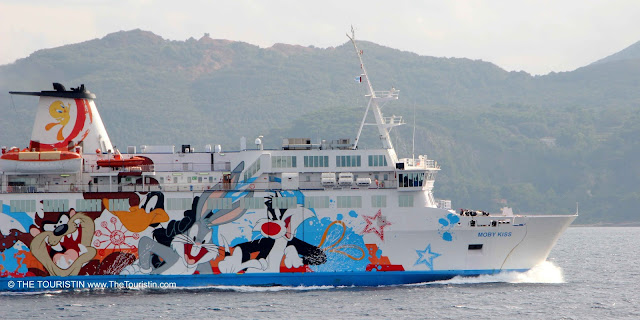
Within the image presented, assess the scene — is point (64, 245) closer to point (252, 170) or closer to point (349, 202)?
point (252, 170)

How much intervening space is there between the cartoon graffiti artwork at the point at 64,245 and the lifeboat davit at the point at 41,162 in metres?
2.58

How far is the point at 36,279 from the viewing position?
5153 cm

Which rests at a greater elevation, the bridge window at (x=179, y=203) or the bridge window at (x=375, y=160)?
the bridge window at (x=375, y=160)

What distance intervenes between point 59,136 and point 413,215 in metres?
19.0

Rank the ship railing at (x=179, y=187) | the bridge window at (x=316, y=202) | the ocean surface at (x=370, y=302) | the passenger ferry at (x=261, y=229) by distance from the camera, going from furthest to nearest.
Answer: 1. the ship railing at (x=179, y=187)
2. the bridge window at (x=316, y=202)
3. the passenger ferry at (x=261, y=229)
4. the ocean surface at (x=370, y=302)

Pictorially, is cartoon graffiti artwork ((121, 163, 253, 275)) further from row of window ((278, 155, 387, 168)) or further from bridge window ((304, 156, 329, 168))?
bridge window ((304, 156, 329, 168))

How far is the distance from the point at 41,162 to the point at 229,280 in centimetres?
1120

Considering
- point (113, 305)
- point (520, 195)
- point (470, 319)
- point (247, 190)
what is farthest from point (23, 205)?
point (520, 195)

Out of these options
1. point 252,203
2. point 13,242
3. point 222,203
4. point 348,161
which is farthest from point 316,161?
point 13,242

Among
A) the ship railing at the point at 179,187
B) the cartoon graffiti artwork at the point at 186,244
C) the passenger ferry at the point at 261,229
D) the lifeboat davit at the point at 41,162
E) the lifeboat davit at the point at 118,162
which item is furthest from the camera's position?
the lifeboat davit at the point at 118,162

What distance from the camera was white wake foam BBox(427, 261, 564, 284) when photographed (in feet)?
168

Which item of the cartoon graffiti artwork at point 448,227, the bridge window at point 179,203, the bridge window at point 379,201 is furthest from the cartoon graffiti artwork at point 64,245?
the cartoon graffiti artwork at point 448,227

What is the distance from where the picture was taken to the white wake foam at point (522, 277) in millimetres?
51312

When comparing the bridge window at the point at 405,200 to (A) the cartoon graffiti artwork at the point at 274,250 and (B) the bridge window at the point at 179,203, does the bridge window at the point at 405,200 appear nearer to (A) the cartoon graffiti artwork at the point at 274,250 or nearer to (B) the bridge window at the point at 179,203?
(A) the cartoon graffiti artwork at the point at 274,250
